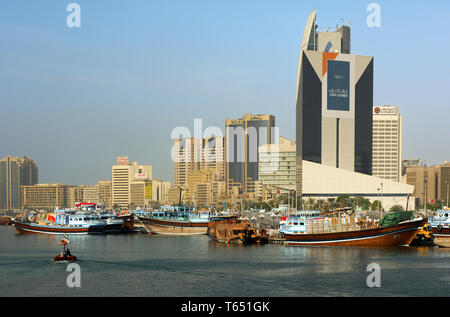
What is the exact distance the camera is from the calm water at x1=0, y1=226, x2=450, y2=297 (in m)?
53.0

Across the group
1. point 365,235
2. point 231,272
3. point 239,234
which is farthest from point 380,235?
point 231,272

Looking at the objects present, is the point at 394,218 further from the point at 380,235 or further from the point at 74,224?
the point at 74,224

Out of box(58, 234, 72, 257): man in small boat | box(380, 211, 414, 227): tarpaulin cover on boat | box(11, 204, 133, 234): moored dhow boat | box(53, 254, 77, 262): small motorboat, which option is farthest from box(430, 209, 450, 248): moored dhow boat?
box(11, 204, 133, 234): moored dhow boat

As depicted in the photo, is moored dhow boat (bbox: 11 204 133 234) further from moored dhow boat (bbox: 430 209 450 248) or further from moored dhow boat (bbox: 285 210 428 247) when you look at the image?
moored dhow boat (bbox: 430 209 450 248)

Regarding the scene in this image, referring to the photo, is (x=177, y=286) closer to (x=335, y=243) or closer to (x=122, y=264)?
(x=122, y=264)

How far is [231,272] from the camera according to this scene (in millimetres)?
63031

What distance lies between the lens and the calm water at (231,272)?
174ft

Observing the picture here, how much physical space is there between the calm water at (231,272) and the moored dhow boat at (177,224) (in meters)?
36.2

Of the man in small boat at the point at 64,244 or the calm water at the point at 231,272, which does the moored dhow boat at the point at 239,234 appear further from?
the man in small boat at the point at 64,244

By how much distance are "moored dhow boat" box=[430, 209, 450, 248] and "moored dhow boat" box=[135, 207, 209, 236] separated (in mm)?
48470
